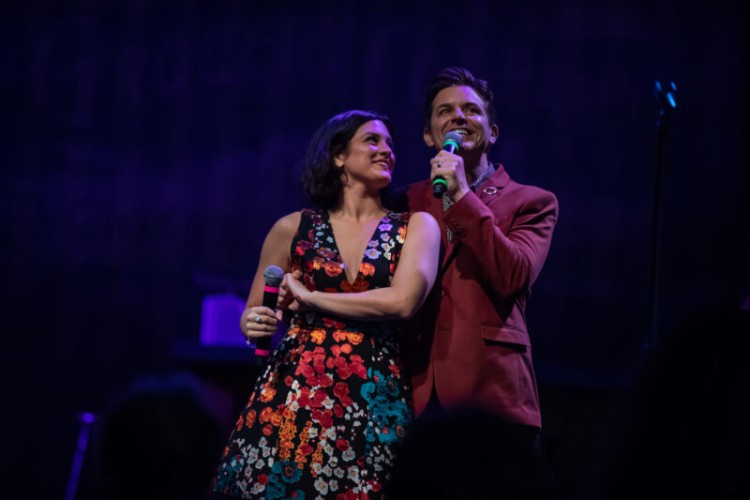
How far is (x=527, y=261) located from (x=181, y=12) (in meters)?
2.66

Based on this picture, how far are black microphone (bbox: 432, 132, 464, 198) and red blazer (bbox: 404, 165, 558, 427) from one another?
0.08 m

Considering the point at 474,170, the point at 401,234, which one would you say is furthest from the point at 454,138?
the point at 401,234

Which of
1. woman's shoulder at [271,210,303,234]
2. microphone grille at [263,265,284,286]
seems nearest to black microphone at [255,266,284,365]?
microphone grille at [263,265,284,286]

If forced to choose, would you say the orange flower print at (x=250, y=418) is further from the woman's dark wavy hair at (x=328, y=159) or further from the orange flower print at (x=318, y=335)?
the woman's dark wavy hair at (x=328, y=159)

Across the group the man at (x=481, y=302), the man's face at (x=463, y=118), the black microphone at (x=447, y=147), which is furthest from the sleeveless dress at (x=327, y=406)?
the man's face at (x=463, y=118)

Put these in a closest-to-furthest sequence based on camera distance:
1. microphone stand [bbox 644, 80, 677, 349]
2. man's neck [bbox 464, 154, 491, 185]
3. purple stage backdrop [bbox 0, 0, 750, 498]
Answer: man's neck [bbox 464, 154, 491, 185], microphone stand [bbox 644, 80, 677, 349], purple stage backdrop [bbox 0, 0, 750, 498]

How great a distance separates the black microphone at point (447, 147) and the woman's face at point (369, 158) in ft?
0.60

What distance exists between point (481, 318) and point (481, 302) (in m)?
0.04

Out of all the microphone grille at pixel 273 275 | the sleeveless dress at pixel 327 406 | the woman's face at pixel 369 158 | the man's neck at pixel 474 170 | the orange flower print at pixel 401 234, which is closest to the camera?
the sleeveless dress at pixel 327 406

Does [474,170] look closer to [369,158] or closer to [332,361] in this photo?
[369,158]

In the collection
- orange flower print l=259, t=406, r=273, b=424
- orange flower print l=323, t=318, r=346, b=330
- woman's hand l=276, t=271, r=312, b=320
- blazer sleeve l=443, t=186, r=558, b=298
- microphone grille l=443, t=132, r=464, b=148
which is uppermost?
microphone grille l=443, t=132, r=464, b=148

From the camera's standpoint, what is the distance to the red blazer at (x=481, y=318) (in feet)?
7.38

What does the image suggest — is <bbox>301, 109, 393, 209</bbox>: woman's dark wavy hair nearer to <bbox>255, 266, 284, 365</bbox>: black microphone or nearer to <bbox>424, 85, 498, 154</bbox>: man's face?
→ <bbox>424, 85, 498, 154</bbox>: man's face

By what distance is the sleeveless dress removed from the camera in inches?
82.5
